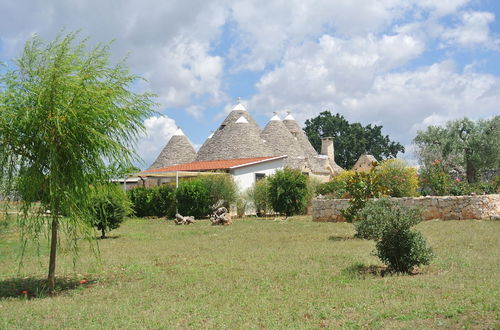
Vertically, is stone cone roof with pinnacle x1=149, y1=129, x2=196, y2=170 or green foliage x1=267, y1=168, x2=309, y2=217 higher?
stone cone roof with pinnacle x1=149, y1=129, x2=196, y2=170

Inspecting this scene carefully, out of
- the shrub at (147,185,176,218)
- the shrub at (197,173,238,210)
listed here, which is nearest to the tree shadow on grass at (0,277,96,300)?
the shrub at (197,173,238,210)

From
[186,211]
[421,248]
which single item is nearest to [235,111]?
[186,211]

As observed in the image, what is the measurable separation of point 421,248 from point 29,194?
6218 millimetres

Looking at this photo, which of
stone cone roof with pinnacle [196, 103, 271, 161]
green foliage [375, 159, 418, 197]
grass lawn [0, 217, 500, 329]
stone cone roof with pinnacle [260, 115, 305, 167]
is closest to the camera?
grass lawn [0, 217, 500, 329]

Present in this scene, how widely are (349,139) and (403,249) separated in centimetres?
5692

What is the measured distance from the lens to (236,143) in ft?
112

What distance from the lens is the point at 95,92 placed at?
714 centimetres

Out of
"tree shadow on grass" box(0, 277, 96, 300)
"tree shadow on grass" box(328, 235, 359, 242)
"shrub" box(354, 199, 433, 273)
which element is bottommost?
"tree shadow on grass" box(0, 277, 96, 300)

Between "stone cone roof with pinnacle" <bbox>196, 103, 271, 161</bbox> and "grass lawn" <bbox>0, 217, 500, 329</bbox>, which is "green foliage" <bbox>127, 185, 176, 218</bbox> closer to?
"stone cone roof with pinnacle" <bbox>196, 103, 271, 161</bbox>

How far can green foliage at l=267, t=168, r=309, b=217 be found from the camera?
22.9m

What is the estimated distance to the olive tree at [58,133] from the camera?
7000 millimetres

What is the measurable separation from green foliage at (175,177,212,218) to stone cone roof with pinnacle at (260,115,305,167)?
10583 mm

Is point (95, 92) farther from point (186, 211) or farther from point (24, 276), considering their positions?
point (186, 211)

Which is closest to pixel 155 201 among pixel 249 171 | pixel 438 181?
pixel 249 171
